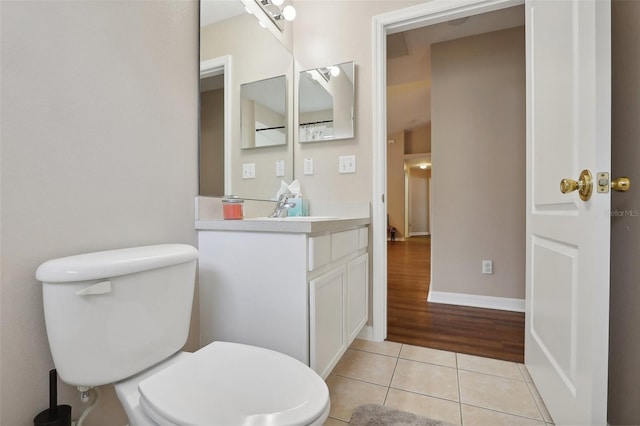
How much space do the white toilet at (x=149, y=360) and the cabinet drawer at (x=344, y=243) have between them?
0.55 m

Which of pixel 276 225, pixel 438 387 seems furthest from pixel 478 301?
pixel 276 225

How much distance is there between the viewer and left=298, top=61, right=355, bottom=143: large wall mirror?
6.30 feet

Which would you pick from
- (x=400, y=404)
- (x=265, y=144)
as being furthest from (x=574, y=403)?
(x=265, y=144)

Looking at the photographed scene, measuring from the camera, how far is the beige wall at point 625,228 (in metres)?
0.90

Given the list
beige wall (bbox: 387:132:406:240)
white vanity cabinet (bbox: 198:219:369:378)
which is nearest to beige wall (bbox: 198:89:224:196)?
white vanity cabinet (bbox: 198:219:369:378)

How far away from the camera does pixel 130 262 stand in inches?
31.4

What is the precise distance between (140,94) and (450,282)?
8.86 feet

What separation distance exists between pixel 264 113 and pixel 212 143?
0.56 meters

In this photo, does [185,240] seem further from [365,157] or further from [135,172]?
[365,157]

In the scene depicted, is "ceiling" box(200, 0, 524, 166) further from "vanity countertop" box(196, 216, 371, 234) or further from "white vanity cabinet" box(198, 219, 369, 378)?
"white vanity cabinet" box(198, 219, 369, 378)

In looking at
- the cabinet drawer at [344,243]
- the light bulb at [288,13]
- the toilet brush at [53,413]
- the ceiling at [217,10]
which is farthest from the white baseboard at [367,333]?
the light bulb at [288,13]

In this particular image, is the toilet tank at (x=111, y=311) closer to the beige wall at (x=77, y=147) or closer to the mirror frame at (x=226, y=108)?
the beige wall at (x=77, y=147)

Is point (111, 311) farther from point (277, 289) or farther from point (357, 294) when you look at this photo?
point (357, 294)

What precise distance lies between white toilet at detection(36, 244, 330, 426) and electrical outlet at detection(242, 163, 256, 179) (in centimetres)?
83
